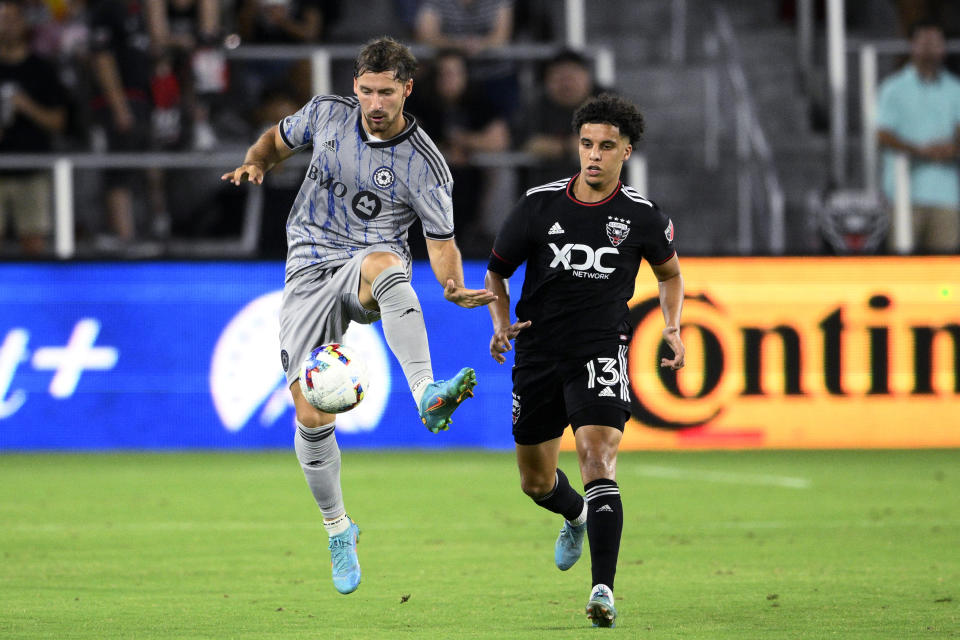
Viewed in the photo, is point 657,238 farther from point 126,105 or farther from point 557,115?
point 126,105

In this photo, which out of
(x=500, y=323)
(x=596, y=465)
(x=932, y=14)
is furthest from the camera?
(x=932, y=14)

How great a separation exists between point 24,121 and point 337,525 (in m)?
8.66

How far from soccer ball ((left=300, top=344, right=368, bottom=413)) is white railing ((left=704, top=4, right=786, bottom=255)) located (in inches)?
391

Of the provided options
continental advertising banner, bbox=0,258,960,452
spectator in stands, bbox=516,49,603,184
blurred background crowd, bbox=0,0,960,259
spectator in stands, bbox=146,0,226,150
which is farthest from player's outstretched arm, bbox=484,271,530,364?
spectator in stands, bbox=146,0,226,150

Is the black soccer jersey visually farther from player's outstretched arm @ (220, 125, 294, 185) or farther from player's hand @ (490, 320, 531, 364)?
player's outstretched arm @ (220, 125, 294, 185)

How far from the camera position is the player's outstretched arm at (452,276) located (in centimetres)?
674

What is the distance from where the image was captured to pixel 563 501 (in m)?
7.65

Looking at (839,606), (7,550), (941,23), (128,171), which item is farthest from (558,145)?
(839,606)

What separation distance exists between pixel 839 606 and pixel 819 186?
1120 centimetres

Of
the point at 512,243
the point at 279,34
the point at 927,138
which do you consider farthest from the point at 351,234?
the point at 927,138

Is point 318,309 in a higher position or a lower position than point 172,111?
lower

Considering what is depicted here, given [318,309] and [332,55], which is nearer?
[318,309]

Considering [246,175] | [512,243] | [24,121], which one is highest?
[24,121]

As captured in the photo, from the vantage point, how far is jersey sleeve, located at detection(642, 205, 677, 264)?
708 centimetres
